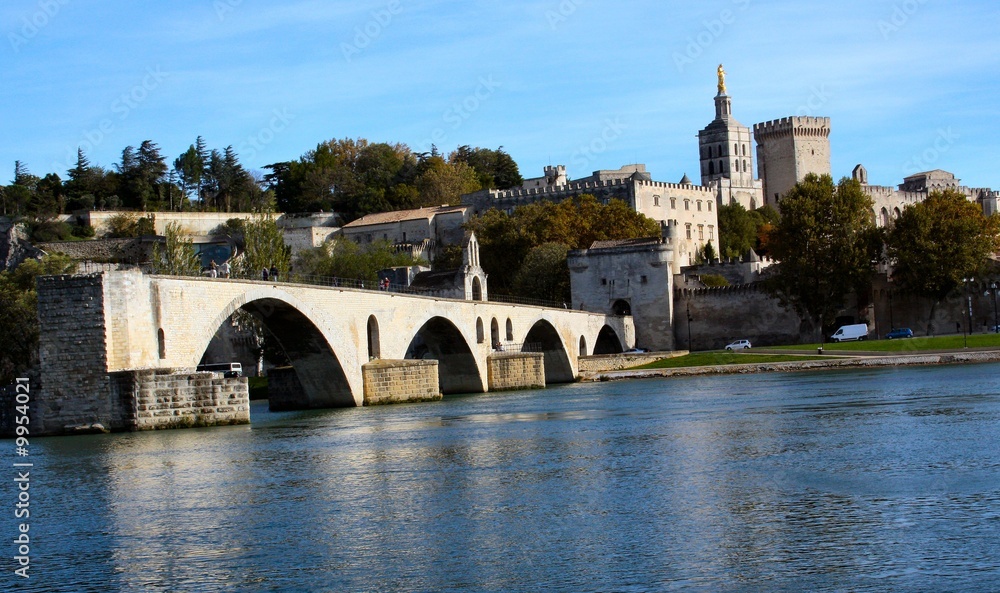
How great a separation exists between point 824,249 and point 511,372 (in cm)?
2523

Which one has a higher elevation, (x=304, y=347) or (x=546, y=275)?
(x=546, y=275)

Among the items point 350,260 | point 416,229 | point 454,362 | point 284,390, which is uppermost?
point 416,229

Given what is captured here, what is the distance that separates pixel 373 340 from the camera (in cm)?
5325

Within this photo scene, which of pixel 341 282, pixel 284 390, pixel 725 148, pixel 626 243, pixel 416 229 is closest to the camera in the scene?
pixel 284 390

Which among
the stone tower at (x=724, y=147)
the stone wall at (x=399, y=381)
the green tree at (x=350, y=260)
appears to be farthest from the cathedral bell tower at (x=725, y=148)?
the stone wall at (x=399, y=381)

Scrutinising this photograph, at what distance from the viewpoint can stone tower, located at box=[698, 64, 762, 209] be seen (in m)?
149

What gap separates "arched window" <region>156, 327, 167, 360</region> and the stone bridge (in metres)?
0.03

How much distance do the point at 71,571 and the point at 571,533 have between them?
7.04 meters

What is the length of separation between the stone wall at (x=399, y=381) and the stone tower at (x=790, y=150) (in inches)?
3419

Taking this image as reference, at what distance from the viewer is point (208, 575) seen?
18.0 m

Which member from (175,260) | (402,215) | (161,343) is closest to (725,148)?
(402,215)

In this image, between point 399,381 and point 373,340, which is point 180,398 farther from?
point 373,340

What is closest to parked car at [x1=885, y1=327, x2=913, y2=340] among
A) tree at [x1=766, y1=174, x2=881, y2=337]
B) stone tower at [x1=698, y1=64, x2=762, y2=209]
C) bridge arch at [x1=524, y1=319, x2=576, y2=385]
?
tree at [x1=766, y1=174, x2=881, y2=337]

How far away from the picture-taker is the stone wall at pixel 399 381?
5159cm
